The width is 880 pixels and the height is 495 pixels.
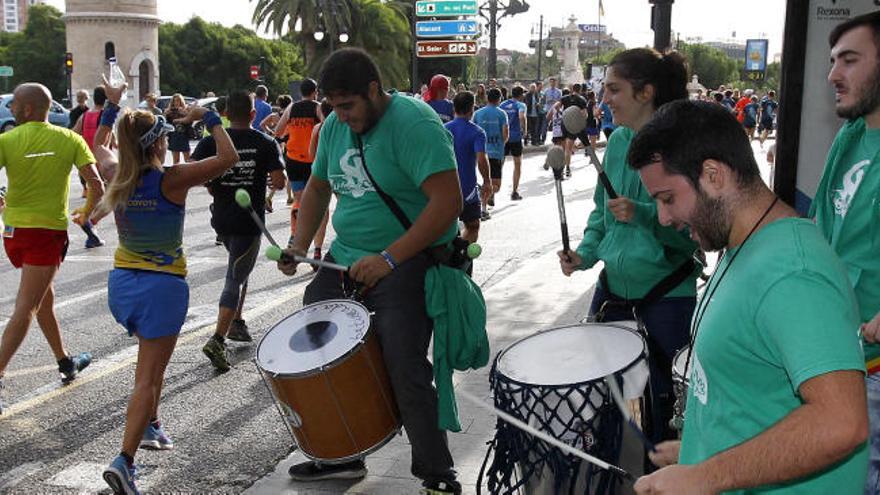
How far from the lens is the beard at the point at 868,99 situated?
2.82 m

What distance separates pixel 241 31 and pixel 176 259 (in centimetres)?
7323

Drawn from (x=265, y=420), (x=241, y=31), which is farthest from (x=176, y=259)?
(x=241, y=31)

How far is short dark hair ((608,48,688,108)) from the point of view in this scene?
3674 millimetres

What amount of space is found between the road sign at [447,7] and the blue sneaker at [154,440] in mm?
31097

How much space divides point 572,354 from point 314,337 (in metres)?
1.16

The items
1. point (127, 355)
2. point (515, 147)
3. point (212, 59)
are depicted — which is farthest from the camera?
point (212, 59)

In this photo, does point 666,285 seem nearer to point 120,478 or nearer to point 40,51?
point 120,478

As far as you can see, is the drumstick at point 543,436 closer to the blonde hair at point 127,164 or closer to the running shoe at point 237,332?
the blonde hair at point 127,164

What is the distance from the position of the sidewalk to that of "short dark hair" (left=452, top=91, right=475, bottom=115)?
6.36 feet

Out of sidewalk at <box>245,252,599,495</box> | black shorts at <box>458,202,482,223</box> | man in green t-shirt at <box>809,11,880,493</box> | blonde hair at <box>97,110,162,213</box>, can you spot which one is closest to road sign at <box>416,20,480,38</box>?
sidewalk at <box>245,252,599,495</box>

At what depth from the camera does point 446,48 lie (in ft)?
112

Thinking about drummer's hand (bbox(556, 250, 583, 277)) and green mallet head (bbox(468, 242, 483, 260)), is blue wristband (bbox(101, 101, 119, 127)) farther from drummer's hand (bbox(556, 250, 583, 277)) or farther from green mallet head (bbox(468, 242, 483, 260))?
drummer's hand (bbox(556, 250, 583, 277))

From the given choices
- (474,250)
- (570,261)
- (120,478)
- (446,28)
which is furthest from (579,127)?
(446,28)

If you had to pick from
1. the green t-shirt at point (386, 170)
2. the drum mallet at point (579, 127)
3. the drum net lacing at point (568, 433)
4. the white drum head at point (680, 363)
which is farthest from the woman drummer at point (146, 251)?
the white drum head at point (680, 363)
